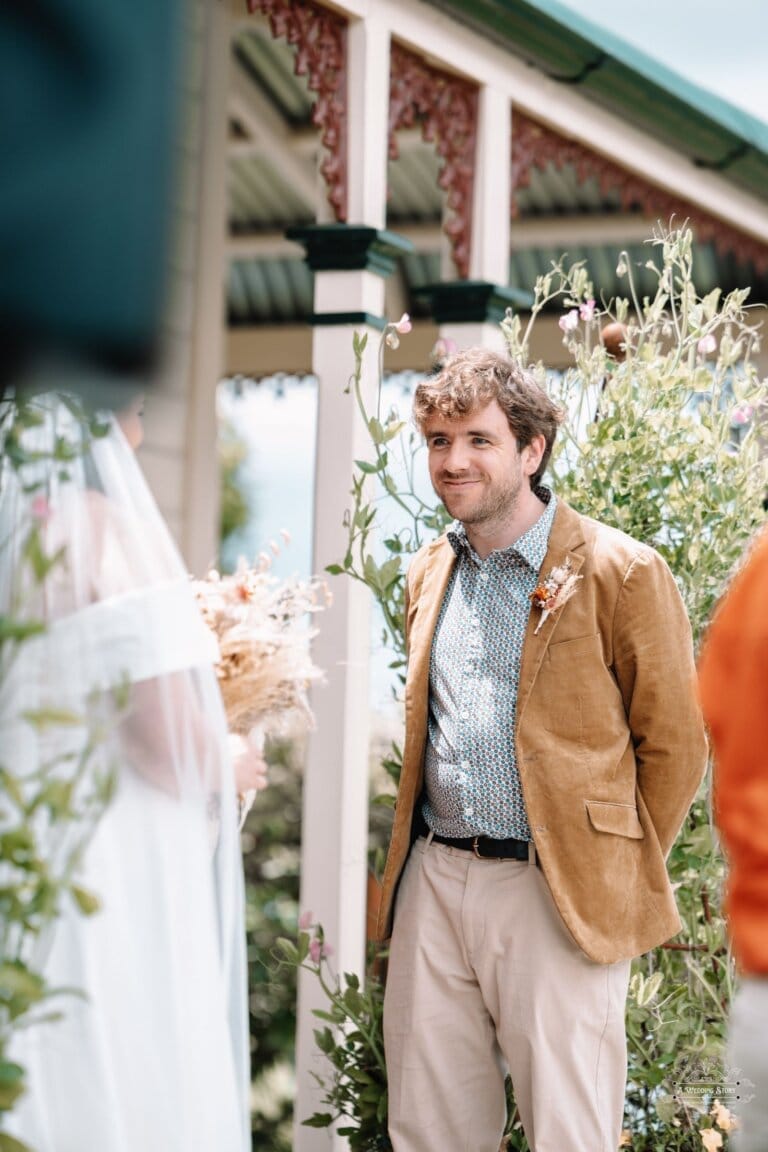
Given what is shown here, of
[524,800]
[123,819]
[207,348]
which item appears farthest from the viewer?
[207,348]

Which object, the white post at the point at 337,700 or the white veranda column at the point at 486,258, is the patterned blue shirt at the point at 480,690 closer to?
the white post at the point at 337,700

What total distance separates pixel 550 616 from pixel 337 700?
132cm

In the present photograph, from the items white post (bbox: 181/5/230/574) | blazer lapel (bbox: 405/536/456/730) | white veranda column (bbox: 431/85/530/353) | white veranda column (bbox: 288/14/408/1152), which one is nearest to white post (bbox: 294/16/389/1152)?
white veranda column (bbox: 288/14/408/1152)

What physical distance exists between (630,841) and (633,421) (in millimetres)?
1282

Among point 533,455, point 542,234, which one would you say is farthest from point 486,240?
point 542,234

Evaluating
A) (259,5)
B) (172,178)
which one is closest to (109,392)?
(172,178)

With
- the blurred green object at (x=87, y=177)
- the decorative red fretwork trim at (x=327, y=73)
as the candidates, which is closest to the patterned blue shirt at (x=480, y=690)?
the decorative red fretwork trim at (x=327, y=73)

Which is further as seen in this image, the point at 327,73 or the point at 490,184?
the point at 490,184

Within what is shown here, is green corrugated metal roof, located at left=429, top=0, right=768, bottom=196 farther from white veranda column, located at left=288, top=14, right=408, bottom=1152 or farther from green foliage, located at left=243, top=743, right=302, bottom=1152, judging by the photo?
green foliage, located at left=243, top=743, right=302, bottom=1152

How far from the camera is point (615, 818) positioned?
11.1 ft

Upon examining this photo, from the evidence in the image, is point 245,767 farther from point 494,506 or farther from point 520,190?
point 520,190

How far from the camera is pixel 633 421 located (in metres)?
4.28

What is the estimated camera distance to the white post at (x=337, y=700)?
457 centimetres

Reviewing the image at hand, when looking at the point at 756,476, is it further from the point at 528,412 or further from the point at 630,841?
the point at 630,841
